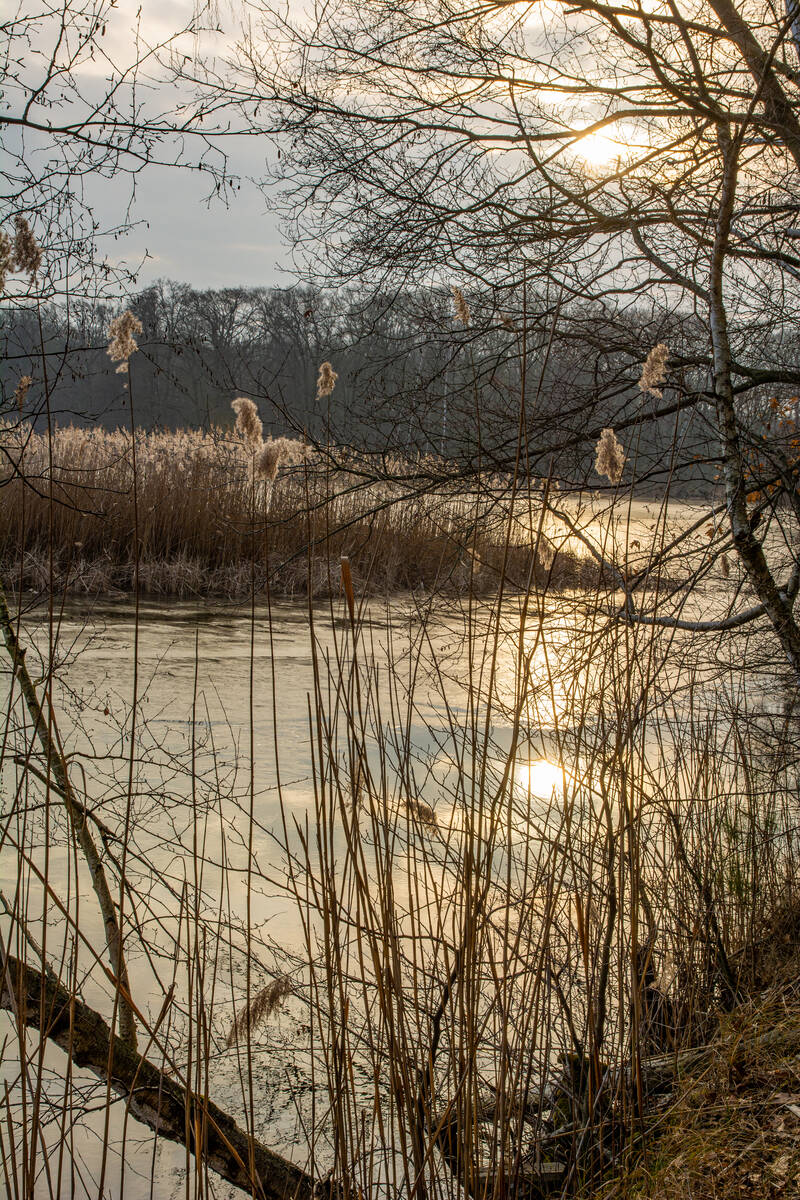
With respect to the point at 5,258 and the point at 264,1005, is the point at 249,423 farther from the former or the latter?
the point at 264,1005

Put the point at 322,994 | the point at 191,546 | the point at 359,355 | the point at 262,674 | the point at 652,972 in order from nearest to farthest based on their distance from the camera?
the point at 652,972
the point at 322,994
the point at 359,355
the point at 262,674
the point at 191,546

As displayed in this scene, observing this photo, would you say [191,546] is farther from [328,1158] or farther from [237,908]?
[328,1158]

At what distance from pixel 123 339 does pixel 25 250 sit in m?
0.25

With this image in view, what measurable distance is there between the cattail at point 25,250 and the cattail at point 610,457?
94cm

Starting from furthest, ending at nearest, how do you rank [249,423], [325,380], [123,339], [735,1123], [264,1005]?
[264,1005], [325,380], [249,423], [735,1123], [123,339]

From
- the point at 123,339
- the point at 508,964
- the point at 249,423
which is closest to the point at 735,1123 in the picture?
the point at 508,964

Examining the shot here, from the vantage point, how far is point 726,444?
2068 millimetres

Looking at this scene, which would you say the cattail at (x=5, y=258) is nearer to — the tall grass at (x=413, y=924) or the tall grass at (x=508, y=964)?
the tall grass at (x=413, y=924)

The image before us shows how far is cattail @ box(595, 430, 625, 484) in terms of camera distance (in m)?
1.55

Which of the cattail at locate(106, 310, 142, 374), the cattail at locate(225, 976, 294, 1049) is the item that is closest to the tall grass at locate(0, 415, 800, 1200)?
the cattail at locate(225, 976, 294, 1049)

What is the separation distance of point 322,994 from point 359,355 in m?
2.62

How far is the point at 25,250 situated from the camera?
4.56 feet

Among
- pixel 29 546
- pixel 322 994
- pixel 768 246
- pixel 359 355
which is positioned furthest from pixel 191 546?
pixel 322 994

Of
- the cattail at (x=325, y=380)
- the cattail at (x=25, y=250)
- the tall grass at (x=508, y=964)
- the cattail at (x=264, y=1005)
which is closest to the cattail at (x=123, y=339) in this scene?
the cattail at (x=25, y=250)
